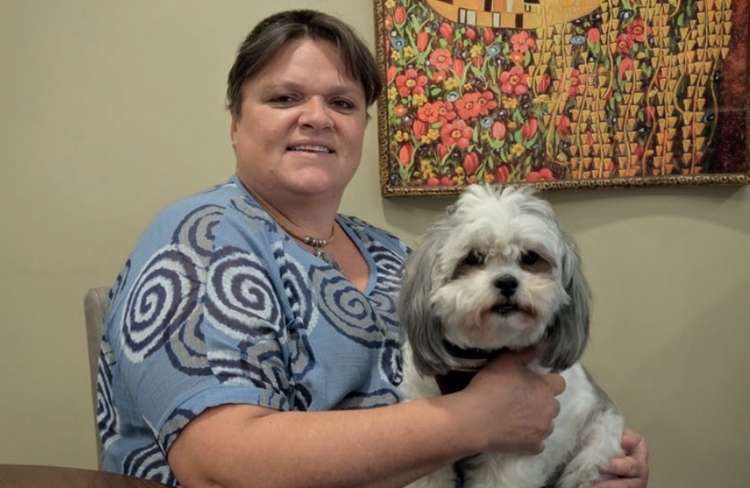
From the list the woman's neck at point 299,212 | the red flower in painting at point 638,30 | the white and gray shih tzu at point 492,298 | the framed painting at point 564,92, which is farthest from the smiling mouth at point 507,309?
the red flower in painting at point 638,30

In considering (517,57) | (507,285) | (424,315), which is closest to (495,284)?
(507,285)

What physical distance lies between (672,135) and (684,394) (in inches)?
30.4

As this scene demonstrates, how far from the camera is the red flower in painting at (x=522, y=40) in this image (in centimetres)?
195

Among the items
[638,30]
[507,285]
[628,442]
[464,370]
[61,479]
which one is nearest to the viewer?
[61,479]

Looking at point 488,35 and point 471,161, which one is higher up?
point 488,35

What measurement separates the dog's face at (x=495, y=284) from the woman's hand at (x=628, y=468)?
245 mm

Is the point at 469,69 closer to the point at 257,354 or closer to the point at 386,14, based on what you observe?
the point at 386,14

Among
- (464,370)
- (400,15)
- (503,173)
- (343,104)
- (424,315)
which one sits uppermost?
(400,15)

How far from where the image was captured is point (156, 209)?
206 centimetres

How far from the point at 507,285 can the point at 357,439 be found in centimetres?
31

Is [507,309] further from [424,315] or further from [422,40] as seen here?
[422,40]

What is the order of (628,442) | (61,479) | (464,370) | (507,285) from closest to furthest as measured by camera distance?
(61,479), (507,285), (464,370), (628,442)

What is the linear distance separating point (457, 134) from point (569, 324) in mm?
1008

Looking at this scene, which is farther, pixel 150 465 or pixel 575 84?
pixel 575 84
